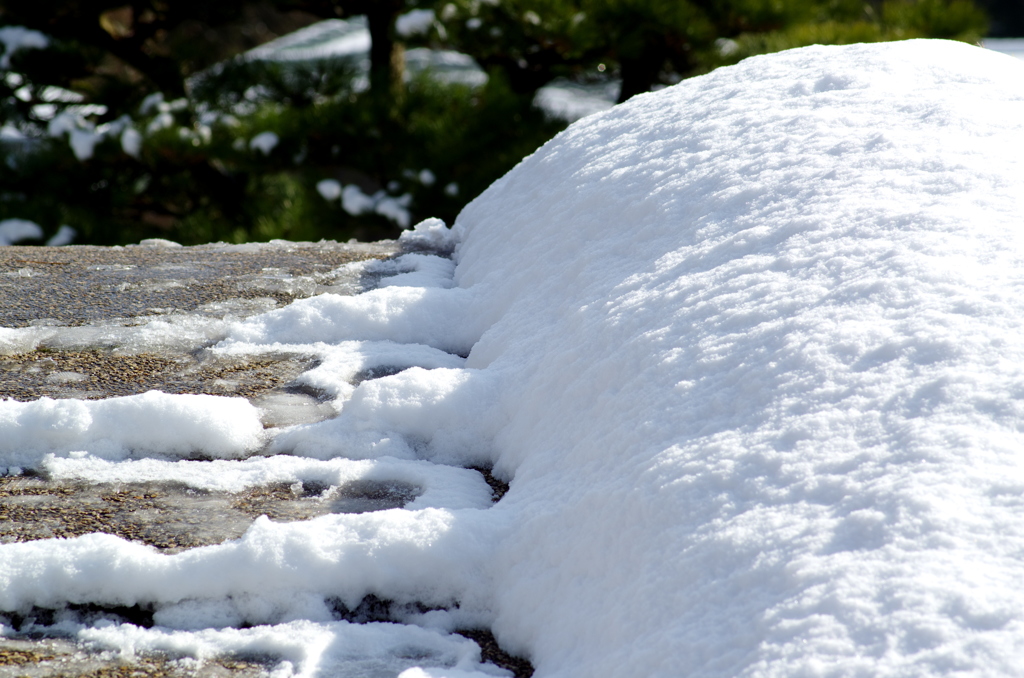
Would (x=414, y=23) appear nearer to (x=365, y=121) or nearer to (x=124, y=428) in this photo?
(x=365, y=121)

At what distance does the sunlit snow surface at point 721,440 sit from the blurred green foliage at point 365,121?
262 centimetres

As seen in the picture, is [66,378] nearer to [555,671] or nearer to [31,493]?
[31,493]

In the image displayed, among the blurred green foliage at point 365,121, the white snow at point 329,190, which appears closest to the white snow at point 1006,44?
the blurred green foliage at point 365,121

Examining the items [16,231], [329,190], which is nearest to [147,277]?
[329,190]

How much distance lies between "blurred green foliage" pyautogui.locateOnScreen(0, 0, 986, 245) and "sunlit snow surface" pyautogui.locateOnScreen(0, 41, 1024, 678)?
262cm

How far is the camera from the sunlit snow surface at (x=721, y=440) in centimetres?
60

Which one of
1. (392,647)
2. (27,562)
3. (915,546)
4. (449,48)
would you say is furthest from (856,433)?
(449,48)

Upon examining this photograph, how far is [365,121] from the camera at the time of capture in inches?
154

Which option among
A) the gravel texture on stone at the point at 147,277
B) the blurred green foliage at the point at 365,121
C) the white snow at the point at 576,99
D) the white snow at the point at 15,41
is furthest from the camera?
the white snow at the point at 576,99

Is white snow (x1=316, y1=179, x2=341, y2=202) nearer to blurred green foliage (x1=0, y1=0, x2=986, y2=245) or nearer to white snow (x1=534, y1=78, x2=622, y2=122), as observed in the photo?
blurred green foliage (x1=0, y1=0, x2=986, y2=245)

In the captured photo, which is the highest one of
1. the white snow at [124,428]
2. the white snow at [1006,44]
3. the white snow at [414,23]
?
the white snow at [414,23]

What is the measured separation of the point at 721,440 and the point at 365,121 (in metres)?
3.48

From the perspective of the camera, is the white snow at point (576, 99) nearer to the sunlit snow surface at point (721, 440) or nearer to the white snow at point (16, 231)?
the white snow at point (16, 231)

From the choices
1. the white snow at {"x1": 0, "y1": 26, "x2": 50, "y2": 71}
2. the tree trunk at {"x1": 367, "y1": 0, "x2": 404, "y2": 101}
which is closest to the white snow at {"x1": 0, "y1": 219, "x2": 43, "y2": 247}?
the white snow at {"x1": 0, "y1": 26, "x2": 50, "y2": 71}
